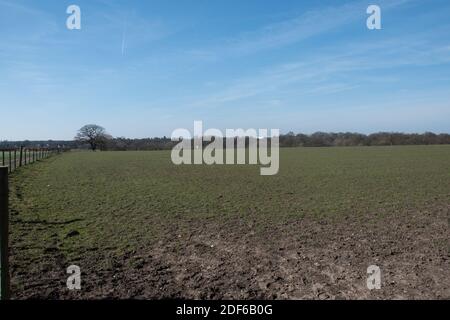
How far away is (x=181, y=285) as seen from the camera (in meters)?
4.91

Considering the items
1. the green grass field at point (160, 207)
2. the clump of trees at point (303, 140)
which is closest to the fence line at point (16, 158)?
the green grass field at point (160, 207)

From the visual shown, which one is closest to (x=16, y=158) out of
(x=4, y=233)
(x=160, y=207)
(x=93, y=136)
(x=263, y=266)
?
(x=160, y=207)

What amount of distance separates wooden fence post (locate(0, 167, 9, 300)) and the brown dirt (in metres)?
0.91

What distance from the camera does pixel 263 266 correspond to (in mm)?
5633

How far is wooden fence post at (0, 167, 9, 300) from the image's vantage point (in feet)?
10.6

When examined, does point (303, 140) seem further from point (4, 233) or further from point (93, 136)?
point (4, 233)

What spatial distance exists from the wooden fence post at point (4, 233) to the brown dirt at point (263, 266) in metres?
0.91

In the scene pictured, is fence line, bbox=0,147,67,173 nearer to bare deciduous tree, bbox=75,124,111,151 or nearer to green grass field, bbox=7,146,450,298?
green grass field, bbox=7,146,450,298

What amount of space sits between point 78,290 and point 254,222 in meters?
5.03

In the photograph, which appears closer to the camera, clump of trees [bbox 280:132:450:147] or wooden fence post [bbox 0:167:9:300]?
wooden fence post [bbox 0:167:9:300]

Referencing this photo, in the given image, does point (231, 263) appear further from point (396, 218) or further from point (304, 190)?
point (304, 190)

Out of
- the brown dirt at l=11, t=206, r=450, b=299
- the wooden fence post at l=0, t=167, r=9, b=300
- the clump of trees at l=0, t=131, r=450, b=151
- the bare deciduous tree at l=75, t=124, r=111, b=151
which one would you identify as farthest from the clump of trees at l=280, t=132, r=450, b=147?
the wooden fence post at l=0, t=167, r=9, b=300

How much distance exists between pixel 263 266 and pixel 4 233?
3.73m
